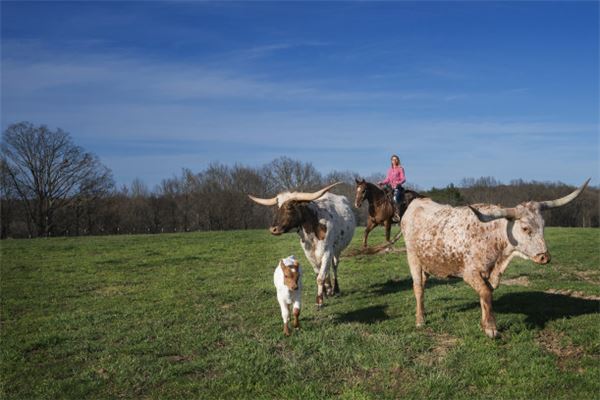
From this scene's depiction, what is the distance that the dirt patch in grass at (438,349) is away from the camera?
7.04 meters

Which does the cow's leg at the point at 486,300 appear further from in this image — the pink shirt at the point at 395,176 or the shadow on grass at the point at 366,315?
the pink shirt at the point at 395,176

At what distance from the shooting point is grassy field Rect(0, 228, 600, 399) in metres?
6.46

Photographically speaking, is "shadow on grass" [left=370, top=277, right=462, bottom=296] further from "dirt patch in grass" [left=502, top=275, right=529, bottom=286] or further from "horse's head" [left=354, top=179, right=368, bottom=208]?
"horse's head" [left=354, top=179, right=368, bottom=208]

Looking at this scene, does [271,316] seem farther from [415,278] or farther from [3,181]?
[3,181]

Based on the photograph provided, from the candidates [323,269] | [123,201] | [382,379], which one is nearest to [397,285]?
[323,269]

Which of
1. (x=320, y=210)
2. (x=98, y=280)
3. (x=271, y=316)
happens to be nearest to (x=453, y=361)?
(x=271, y=316)

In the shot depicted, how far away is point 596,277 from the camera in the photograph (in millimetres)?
13242

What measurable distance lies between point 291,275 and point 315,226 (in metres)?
2.74

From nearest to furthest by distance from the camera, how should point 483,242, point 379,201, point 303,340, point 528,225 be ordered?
point 528,225 < point 483,242 < point 303,340 < point 379,201

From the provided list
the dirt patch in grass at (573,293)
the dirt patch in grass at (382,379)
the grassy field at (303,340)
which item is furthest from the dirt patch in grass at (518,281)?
the dirt patch in grass at (382,379)

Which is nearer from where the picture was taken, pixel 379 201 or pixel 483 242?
pixel 483 242

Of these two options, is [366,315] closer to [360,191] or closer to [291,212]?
[291,212]

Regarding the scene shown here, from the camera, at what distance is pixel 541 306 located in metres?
9.54

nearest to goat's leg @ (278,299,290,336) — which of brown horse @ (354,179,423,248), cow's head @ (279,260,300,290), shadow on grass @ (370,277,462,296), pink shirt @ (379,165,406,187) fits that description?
cow's head @ (279,260,300,290)
